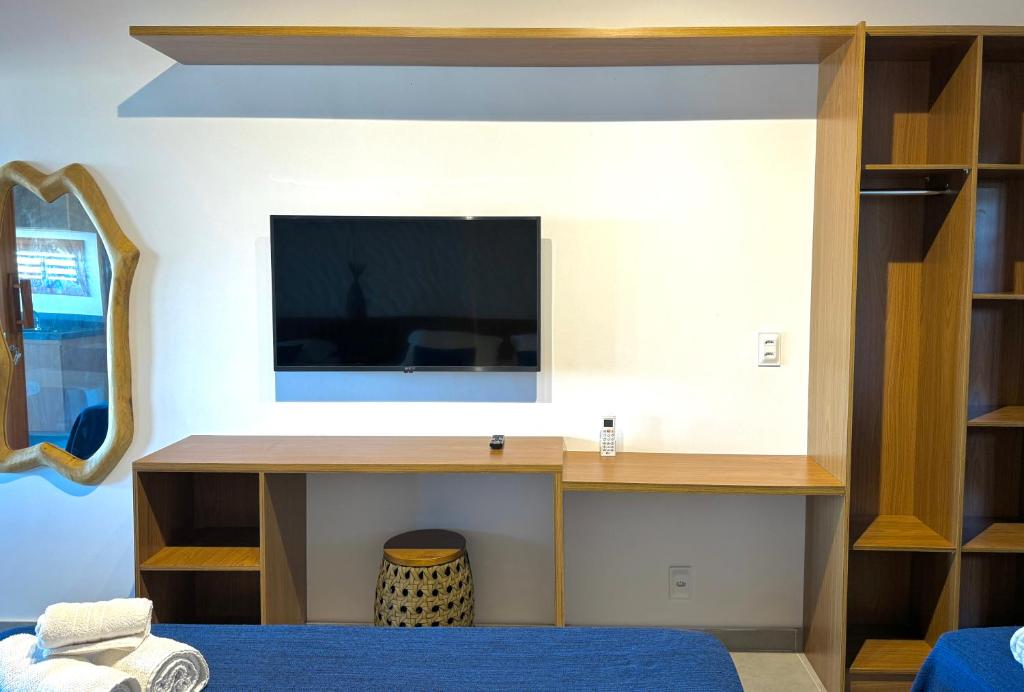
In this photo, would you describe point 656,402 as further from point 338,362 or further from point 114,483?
point 114,483

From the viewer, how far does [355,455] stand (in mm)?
2512

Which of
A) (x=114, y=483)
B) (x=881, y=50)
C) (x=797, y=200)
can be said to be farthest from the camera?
(x=114, y=483)

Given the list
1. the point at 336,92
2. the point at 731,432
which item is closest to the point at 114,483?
the point at 336,92

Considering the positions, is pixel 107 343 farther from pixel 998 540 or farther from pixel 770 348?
pixel 998 540

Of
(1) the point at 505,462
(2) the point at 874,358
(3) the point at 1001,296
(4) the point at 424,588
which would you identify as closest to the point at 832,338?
(2) the point at 874,358

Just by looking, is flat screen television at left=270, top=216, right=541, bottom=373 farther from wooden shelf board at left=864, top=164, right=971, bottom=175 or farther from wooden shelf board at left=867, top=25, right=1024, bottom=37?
wooden shelf board at left=867, top=25, right=1024, bottom=37

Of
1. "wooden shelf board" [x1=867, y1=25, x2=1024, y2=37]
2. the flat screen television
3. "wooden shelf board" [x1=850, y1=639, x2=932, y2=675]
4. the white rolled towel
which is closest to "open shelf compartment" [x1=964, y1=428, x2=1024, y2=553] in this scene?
"wooden shelf board" [x1=850, y1=639, x2=932, y2=675]

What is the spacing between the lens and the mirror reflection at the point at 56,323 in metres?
2.77

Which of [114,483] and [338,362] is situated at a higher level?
[338,362]

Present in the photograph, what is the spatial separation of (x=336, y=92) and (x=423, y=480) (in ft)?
4.70

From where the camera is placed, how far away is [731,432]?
9.11 feet

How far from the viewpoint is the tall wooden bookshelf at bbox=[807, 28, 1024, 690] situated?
235 centimetres

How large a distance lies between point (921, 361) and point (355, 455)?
1.90m

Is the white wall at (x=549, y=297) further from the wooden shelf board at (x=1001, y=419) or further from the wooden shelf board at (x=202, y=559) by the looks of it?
the wooden shelf board at (x=1001, y=419)
